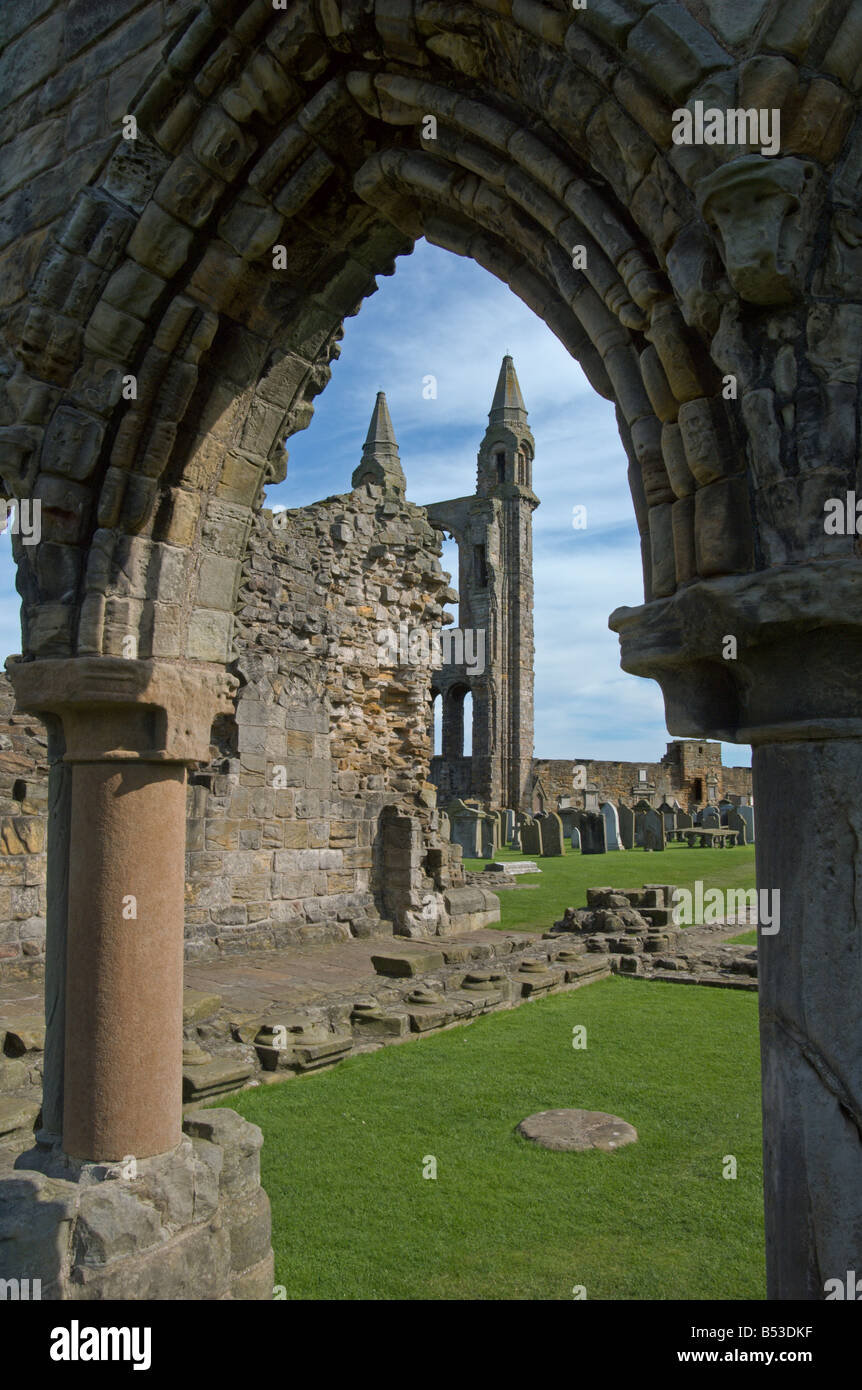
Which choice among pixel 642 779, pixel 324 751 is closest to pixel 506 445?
pixel 642 779

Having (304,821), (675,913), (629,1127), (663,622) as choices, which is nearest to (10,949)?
(304,821)

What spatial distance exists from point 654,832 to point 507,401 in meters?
20.1

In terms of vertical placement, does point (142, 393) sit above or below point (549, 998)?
above

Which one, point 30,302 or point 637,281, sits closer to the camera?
point 637,281

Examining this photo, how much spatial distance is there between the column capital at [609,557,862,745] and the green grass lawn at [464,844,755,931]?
9.61 m

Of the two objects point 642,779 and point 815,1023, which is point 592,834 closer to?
point 642,779

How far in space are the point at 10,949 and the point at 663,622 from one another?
6.97 m

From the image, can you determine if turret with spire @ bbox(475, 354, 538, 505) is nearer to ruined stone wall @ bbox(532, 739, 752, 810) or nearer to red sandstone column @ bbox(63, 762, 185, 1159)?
ruined stone wall @ bbox(532, 739, 752, 810)

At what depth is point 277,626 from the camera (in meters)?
10.7

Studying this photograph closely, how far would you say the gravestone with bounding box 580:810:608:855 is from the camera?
73.5ft

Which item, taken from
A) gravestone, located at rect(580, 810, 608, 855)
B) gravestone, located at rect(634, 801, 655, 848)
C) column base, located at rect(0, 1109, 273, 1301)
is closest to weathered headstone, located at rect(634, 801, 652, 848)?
gravestone, located at rect(634, 801, 655, 848)

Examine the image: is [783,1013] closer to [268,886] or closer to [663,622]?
[663,622]


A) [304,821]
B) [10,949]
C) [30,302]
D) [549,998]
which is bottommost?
[549,998]

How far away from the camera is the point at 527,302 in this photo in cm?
311
